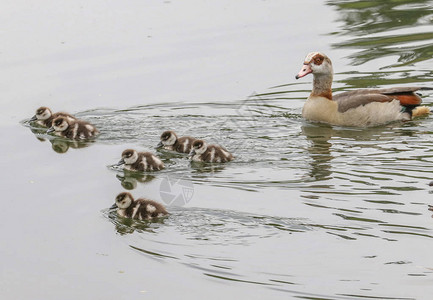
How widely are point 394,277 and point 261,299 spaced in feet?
2.83

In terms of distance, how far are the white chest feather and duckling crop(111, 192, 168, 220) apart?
301 centimetres

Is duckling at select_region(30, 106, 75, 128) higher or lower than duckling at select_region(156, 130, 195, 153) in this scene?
higher

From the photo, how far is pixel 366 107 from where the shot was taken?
1023cm

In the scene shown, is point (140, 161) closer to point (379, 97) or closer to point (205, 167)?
point (205, 167)

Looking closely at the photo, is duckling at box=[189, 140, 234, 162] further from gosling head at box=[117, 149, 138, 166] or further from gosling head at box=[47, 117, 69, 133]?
gosling head at box=[47, 117, 69, 133]

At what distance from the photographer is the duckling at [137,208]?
7.77 metres

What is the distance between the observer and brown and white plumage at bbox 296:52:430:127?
1027cm

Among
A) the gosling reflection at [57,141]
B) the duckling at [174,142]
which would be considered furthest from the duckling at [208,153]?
the gosling reflection at [57,141]

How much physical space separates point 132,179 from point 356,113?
2560 millimetres

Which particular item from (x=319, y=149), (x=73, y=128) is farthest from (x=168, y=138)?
(x=319, y=149)

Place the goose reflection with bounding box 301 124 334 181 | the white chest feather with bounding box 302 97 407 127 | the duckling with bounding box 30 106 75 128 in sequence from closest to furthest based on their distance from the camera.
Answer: the goose reflection with bounding box 301 124 334 181 → the white chest feather with bounding box 302 97 407 127 → the duckling with bounding box 30 106 75 128

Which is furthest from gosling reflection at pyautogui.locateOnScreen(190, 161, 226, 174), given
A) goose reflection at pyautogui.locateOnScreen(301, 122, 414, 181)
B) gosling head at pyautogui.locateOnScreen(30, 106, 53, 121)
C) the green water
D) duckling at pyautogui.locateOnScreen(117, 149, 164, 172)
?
gosling head at pyautogui.locateOnScreen(30, 106, 53, 121)

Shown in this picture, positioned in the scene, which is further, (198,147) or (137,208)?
(198,147)

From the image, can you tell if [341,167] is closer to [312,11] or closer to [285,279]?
[285,279]
